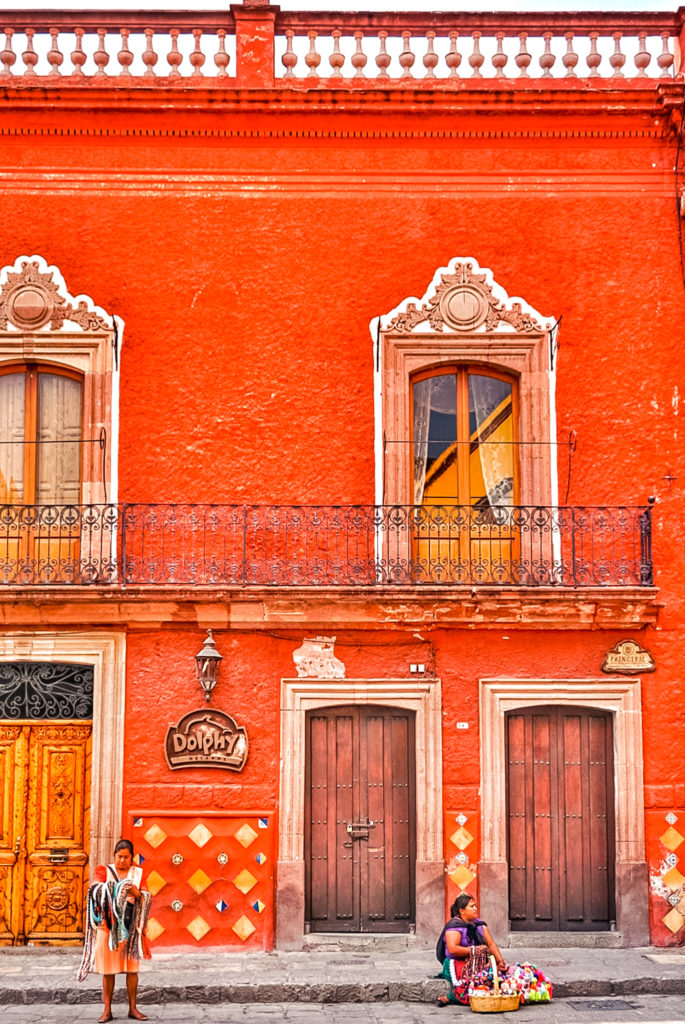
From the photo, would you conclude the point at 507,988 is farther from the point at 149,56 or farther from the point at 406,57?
the point at 149,56

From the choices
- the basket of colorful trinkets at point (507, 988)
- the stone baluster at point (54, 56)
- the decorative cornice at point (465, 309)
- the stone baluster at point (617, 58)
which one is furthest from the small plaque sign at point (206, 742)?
the stone baluster at point (617, 58)

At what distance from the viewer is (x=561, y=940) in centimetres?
1212

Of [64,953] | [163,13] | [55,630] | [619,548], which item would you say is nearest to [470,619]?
[619,548]

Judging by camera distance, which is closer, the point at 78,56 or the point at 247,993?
the point at 247,993

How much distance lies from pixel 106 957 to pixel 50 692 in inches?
132

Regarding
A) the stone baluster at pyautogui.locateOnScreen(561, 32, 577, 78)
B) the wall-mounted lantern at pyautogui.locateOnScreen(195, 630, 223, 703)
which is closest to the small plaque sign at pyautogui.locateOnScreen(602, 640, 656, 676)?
the wall-mounted lantern at pyautogui.locateOnScreen(195, 630, 223, 703)

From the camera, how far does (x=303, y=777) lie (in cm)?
1223

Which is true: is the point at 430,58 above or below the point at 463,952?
above

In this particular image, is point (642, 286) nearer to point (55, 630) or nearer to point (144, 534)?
point (144, 534)

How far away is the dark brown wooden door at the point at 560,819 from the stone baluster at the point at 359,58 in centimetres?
678

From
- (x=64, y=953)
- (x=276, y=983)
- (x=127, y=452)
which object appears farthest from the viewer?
(x=127, y=452)

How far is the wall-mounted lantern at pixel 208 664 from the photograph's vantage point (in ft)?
39.7

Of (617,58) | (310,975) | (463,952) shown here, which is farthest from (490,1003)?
(617,58)

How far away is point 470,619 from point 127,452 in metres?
3.79
